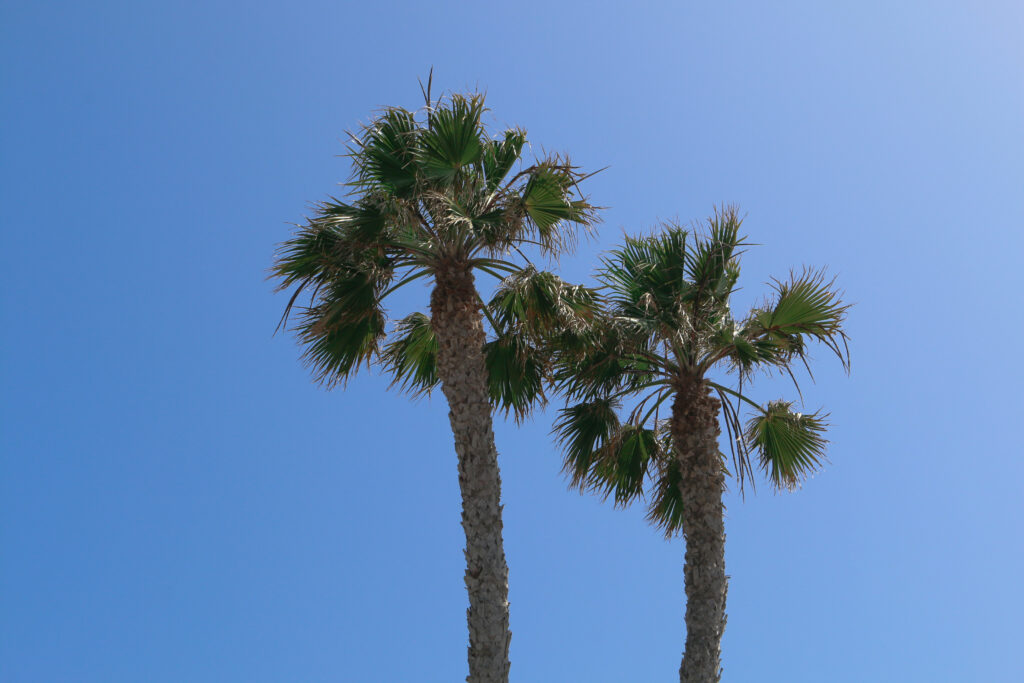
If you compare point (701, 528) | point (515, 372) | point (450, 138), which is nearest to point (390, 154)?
point (450, 138)

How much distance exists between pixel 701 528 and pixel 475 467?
315 centimetres

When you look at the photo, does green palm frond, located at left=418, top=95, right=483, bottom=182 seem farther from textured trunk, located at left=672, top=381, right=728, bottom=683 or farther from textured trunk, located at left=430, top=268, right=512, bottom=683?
textured trunk, located at left=672, top=381, right=728, bottom=683

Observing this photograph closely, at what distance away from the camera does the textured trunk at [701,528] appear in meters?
12.5

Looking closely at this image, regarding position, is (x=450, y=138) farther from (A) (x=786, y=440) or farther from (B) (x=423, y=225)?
(A) (x=786, y=440)

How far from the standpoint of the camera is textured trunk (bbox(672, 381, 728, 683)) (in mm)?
12516

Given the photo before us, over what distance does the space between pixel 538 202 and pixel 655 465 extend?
4378 millimetres

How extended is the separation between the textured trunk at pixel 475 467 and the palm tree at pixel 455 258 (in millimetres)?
14

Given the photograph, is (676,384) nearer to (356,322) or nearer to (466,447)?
(466,447)

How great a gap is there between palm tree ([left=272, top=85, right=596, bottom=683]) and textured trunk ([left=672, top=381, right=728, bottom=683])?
7.06ft

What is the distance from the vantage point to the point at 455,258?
12.6 metres

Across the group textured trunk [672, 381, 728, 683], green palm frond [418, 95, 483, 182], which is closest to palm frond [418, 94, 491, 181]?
green palm frond [418, 95, 483, 182]

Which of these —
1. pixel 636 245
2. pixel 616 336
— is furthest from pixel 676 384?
pixel 636 245

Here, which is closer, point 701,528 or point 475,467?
point 475,467

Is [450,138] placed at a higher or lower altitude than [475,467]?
higher
